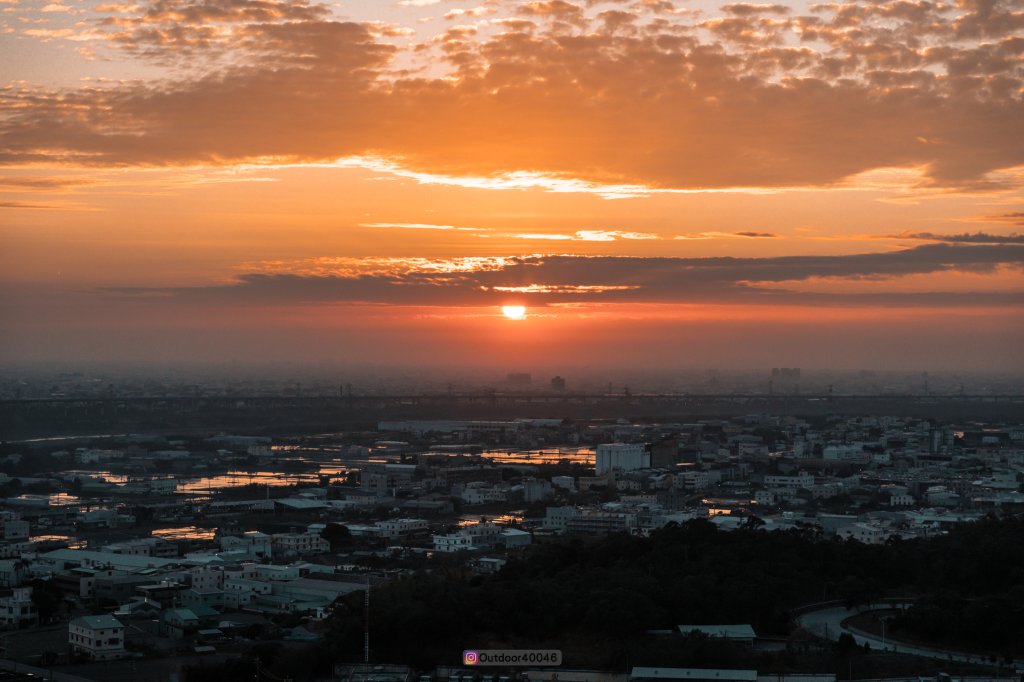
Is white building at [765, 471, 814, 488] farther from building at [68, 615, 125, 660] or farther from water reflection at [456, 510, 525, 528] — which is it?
building at [68, 615, 125, 660]

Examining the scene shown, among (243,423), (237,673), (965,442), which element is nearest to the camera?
(237,673)

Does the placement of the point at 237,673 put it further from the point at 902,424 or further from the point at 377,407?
the point at 377,407

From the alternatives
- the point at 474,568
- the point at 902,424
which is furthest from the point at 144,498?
the point at 902,424

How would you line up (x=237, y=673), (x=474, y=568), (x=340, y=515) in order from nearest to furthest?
(x=237, y=673) < (x=474, y=568) < (x=340, y=515)

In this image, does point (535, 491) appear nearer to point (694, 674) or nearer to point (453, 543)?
point (453, 543)

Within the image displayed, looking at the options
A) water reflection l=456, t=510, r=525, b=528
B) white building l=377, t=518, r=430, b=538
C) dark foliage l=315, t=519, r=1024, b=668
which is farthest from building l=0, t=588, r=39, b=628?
water reflection l=456, t=510, r=525, b=528
